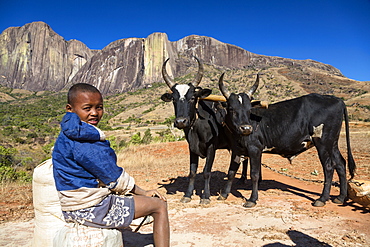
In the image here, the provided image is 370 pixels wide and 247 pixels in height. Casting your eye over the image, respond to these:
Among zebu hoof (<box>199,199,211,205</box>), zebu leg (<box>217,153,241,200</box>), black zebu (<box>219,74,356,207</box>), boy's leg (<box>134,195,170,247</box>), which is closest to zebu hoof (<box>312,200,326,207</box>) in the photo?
black zebu (<box>219,74,356,207</box>)

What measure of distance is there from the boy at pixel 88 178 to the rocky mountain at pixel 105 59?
10539 centimetres

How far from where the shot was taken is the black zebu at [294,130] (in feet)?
18.4

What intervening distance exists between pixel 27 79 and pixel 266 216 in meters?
155

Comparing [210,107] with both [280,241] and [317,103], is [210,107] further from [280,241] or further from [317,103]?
[280,241]

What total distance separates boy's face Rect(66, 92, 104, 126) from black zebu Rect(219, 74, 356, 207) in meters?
3.51

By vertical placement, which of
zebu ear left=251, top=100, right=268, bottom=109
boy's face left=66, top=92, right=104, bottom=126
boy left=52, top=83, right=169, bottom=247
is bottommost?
boy left=52, top=83, right=169, bottom=247

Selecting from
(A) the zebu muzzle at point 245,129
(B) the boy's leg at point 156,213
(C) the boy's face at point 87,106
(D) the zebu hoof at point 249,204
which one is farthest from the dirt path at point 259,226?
(C) the boy's face at point 87,106

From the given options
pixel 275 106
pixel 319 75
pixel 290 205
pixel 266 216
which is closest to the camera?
pixel 266 216

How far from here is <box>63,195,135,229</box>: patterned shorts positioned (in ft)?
7.48

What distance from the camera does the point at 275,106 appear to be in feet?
20.6

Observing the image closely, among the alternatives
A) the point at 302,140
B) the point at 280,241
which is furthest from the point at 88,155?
the point at 302,140

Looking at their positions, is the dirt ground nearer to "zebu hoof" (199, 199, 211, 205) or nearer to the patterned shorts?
"zebu hoof" (199, 199, 211, 205)

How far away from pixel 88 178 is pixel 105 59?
433 ft

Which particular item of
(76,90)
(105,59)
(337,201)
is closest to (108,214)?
(76,90)
